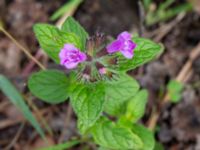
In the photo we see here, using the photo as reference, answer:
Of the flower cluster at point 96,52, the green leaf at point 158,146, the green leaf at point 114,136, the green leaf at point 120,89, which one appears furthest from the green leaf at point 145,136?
the flower cluster at point 96,52

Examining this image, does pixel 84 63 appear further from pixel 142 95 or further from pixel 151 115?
pixel 151 115

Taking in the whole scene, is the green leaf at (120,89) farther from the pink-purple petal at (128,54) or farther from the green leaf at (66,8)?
the green leaf at (66,8)

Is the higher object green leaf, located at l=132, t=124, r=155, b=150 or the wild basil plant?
the wild basil plant

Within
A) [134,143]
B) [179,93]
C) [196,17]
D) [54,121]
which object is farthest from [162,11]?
[134,143]

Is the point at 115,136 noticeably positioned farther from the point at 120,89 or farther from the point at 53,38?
the point at 53,38

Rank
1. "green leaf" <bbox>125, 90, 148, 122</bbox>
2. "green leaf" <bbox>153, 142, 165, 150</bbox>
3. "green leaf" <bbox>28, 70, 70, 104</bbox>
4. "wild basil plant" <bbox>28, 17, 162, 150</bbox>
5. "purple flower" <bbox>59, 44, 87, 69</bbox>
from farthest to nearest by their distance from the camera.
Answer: "green leaf" <bbox>153, 142, 165, 150</bbox> < "green leaf" <bbox>125, 90, 148, 122</bbox> < "green leaf" <bbox>28, 70, 70, 104</bbox> < "wild basil plant" <bbox>28, 17, 162, 150</bbox> < "purple flower" <bbox>59, 44, 87, 69</bbox>

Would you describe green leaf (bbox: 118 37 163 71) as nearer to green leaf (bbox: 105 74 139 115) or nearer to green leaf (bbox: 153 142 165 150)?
green leaf (bbox: 105 74 139 115)

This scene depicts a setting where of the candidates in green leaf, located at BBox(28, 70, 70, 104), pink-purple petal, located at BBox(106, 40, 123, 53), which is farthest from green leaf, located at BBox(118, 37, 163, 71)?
green leaf, located at BBox(28, 70, 70, 104)
